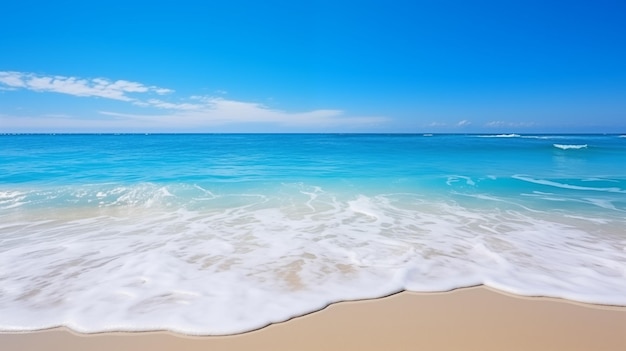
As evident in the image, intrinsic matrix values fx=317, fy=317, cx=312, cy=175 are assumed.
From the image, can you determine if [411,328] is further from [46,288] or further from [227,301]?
[46,288]

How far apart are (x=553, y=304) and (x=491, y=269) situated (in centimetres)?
100

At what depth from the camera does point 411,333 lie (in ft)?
9.93

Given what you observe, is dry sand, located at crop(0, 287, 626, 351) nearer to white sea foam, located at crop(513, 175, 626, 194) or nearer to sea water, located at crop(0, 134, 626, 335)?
sea water, located at crop(0, 134, 626, 335)

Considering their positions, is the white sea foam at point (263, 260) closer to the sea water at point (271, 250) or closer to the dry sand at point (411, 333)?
the sea water at point (271, 250)

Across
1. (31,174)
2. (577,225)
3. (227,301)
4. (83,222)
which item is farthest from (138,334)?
(31,174)

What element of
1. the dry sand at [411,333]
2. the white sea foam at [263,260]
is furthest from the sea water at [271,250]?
the dry sand at [411,333]

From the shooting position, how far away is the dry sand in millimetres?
2869

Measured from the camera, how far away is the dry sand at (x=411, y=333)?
287 centimetres

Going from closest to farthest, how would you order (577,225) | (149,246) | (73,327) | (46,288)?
(73,327)
(46,288)
(149,246)
(577,225)

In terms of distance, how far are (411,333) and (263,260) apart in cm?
260

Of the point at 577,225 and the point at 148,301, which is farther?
the point at 577,225

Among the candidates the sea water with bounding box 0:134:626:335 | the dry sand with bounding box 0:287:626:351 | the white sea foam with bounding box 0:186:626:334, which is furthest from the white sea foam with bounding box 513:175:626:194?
the dry sand with bounding box 0:287:626:351

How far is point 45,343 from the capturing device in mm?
2941

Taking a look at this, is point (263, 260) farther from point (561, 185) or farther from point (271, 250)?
point (561, 185)
